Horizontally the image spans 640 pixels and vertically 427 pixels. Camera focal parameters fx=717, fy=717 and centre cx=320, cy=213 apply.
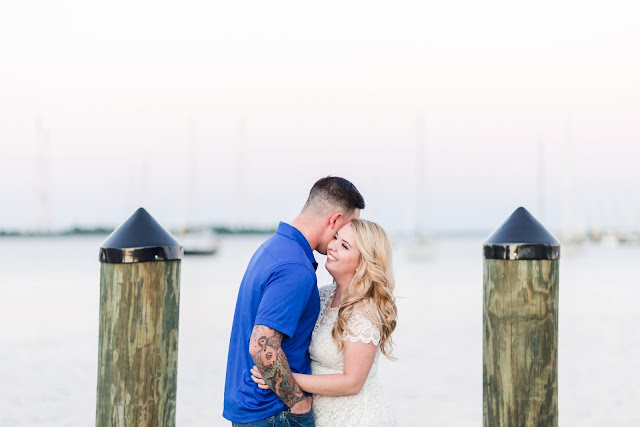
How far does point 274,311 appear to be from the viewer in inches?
134

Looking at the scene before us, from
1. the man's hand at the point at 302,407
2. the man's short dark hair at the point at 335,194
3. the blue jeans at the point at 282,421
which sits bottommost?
the blue jeans at the point at 282,421

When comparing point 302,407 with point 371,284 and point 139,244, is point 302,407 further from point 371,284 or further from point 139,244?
point 139,244

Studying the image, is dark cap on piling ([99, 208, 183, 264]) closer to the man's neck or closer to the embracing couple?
the embracing couple

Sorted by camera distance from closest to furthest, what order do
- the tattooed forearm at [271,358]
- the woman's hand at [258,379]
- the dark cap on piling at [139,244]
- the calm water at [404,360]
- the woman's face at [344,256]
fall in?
1. the tattooed forearm at [271,358]
2. the woman's hand at [258,379]
3. the dark cap on piling at [139,244]
4. the woman's face at [344,256]
5. the calm water at [404,360]

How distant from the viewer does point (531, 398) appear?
361 centimetres

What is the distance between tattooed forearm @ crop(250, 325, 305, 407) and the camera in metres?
3.37

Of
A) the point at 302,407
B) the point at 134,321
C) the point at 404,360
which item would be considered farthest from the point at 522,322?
the point at 404,360

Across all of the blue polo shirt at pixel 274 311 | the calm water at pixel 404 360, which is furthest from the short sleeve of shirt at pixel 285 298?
the calm water at pixel 404 360

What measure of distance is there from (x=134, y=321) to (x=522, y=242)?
1995 mm

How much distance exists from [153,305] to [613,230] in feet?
404

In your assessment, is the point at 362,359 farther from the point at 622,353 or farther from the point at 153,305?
the point at 622,353

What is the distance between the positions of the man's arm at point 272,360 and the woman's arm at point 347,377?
13 centimetres

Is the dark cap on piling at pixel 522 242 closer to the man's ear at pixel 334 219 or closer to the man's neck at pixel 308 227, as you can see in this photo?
the man's ear at pixel 334 219

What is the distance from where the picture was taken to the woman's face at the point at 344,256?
3.74m
